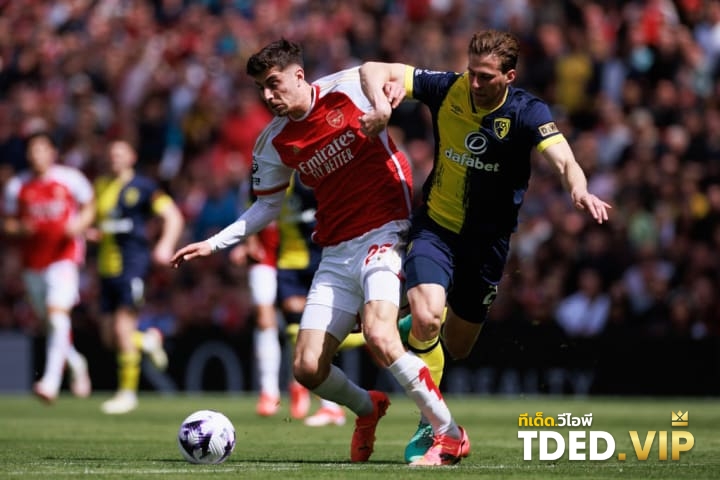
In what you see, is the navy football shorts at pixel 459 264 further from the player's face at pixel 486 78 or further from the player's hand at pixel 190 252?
the player's hand at pixel 190 252

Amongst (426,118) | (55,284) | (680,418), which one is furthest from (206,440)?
(426,118)

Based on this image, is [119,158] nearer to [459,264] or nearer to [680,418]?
[680,418]

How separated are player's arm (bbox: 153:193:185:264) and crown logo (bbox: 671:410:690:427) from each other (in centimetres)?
523

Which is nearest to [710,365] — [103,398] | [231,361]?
[231,361]

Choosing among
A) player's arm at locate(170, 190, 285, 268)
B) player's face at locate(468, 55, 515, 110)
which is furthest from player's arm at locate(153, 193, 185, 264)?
player's face at locate(468, 55, 515, 110)

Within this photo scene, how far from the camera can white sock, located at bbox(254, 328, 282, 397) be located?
14.1 meters

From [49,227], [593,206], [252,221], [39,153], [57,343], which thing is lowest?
[57,343]

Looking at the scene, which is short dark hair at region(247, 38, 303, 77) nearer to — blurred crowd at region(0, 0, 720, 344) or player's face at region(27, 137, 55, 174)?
blurred crowd at region(0, 0, 720, 344)

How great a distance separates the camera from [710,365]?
56.6ft

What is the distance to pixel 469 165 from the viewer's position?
29.0 feet

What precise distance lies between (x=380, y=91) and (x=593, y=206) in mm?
1510

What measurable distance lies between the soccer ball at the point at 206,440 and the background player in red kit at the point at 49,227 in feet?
25.0

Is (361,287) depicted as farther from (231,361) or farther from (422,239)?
(231,361)

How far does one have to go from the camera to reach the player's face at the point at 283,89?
8703mm
